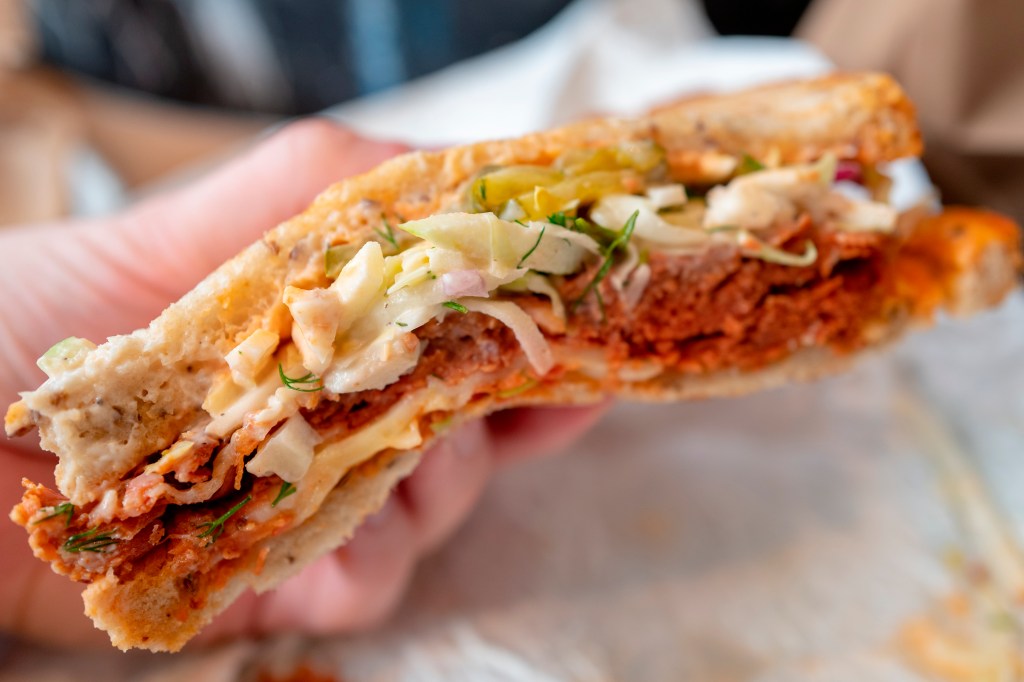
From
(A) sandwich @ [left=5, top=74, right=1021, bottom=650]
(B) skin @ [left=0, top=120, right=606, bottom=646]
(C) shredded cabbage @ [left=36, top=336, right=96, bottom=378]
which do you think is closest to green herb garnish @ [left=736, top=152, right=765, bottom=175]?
(A) sandwich @ [left=5, top=74, right=1021, bottom=650]

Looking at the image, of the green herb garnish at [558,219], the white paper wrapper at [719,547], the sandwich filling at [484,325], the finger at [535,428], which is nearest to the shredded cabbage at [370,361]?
the sandwich filling at [484,325]

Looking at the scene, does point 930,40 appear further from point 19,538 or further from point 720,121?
point 19,538

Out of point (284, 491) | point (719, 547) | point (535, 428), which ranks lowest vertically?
point (719, 547)

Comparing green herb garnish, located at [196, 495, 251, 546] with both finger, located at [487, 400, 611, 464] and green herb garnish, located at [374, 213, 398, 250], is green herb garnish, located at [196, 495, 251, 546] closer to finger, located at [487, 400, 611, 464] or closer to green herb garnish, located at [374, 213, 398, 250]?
green herb garnish, located at [374, 213, 398, 250]

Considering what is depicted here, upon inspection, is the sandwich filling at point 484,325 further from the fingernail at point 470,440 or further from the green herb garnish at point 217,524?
the fingernail at point 470,440

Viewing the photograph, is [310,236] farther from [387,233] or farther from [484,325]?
[484,325]

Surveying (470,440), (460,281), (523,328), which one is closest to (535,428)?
(470,440)

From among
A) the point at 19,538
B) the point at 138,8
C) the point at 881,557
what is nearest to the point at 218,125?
the point at 138,8
